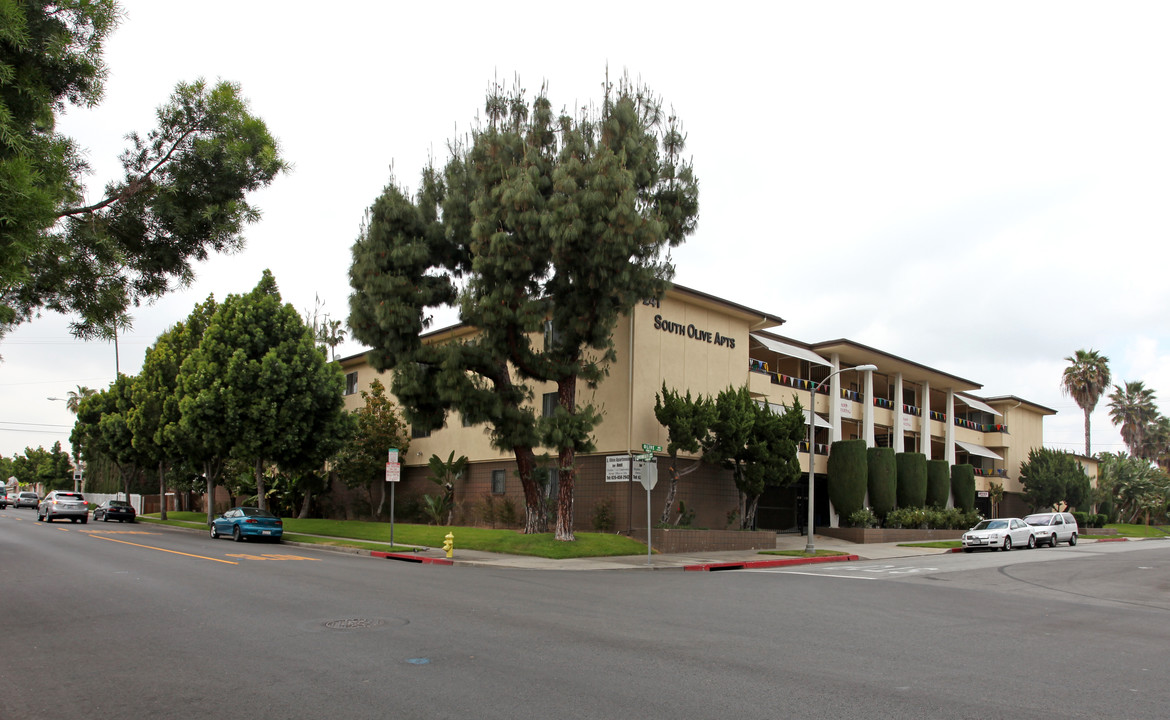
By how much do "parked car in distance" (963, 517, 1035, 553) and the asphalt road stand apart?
626 inches

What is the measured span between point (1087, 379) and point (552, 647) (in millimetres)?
69430

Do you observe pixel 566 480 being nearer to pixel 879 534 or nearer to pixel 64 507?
pixel 879 534

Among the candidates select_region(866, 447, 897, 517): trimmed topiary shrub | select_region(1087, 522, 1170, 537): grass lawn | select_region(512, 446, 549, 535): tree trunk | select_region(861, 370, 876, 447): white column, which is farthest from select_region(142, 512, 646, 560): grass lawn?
select_region(1087, 522, 1170, 537): grass lawn

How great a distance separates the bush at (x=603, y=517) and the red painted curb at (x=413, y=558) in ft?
25.2

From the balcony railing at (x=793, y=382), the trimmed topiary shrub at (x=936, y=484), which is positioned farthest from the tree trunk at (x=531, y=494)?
the trimmed topiary shrub at (x=936, y=484)

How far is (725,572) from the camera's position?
21266 millimetres

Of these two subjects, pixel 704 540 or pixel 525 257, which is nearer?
pixel 525 257

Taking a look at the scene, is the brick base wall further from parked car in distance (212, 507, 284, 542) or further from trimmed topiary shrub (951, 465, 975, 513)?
parked car in distance (212, 507, 284, 542)

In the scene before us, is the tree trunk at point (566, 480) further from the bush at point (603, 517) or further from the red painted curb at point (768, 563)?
the red painted curb at point (768, 563)

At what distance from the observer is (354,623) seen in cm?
1020

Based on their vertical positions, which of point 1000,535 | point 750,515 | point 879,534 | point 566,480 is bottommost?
point 879,534

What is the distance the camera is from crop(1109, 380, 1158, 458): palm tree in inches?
2928

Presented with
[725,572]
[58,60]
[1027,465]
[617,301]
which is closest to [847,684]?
[58,60]

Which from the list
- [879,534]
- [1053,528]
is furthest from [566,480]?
[1053,528]
